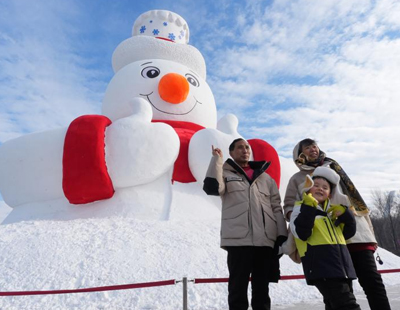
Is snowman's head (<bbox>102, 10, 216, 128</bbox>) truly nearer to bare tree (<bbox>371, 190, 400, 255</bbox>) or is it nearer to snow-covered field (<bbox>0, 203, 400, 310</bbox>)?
snow-covered field (<bbox>0, 203, 400, 310</bbox>)

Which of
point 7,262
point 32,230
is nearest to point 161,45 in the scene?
point 32,230

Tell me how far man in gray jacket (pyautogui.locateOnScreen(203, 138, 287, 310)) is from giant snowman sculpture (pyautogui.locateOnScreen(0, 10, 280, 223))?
12.3 ft

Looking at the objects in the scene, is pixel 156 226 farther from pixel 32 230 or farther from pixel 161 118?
pixel 161 118

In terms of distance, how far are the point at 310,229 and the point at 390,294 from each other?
3.05 metres

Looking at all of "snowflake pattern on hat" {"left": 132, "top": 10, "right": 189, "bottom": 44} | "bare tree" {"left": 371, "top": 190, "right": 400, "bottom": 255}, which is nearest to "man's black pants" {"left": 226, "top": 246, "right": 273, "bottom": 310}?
"snowflake pattern on hat" {"left": 132, "top": 10, "right": 189, "bottom": 44}

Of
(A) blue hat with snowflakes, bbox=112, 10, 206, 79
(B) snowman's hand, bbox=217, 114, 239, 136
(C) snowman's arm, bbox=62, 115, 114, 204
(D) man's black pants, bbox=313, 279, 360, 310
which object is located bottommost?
(D) man's black pants, bbox=313, 279, 360, 310

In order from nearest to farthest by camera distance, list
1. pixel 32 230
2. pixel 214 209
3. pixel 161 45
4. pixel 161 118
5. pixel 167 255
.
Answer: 1. pixel 167 255
2. pixel 32 230
3. pixel 214 209
4. pixel 161 118
5. pixel 161 45

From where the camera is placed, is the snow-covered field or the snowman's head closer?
the snow-covered field

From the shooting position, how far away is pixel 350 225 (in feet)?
7.13

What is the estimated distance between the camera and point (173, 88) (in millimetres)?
7094

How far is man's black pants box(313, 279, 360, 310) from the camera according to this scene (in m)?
1.96

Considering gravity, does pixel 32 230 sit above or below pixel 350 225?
above

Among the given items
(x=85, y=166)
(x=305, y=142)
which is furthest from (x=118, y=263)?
(x=305, y=142)

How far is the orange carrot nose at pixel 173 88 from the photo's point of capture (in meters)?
7.10
